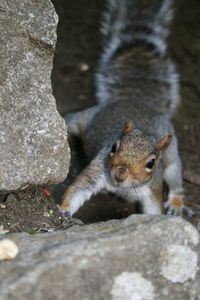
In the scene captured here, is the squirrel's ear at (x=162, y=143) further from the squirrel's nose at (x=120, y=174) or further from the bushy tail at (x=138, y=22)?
the bushy tail at (x=138, y=22)

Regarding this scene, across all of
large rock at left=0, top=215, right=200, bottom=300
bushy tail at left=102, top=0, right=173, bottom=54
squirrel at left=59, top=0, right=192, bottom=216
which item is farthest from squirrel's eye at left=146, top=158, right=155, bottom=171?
bushy tail at left=102, top=0, right=173, bottom=54

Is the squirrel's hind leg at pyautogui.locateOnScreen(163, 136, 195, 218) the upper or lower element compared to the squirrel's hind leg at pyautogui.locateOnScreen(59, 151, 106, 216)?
lower

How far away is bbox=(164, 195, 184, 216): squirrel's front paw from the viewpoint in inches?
203

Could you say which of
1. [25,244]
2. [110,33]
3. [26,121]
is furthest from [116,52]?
[25,244]

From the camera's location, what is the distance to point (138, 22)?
19.1ft

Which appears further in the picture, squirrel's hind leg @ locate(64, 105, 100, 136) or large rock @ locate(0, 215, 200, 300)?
squirrel's hind leg @ locate(64, 105, 100, 136)

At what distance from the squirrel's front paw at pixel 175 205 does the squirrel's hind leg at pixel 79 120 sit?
39.8 inches

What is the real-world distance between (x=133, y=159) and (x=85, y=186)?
491 mm

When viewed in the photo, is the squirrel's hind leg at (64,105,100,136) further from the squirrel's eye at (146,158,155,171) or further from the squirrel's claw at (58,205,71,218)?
the squirrel's claw at (58,205,71,218)

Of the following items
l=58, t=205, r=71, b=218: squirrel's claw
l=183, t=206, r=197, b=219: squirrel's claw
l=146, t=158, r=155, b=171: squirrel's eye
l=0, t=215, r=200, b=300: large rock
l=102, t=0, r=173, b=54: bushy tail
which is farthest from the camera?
l=102, t=0, r=173, b=54: bushy tail

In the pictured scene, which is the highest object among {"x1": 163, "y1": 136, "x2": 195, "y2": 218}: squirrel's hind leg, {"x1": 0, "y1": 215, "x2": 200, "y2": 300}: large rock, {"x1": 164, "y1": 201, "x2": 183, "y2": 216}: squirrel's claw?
{"x1": 0, "y1": 215, "x2": 200, "y2": 300}: large rock

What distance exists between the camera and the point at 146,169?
14.0ft

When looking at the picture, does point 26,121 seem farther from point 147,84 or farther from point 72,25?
point 72,25

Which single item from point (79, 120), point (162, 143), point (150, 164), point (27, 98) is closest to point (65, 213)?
point (150, 164)
